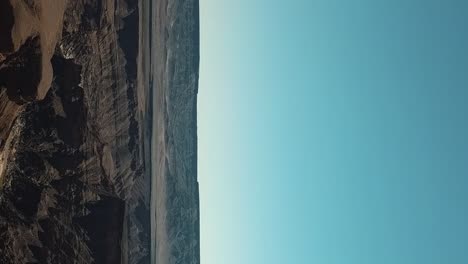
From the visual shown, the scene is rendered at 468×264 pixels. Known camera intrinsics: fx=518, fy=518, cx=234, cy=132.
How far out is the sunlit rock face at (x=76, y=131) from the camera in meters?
16.7

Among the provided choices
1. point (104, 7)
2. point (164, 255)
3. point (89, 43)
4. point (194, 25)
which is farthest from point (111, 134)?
point (194, 25)

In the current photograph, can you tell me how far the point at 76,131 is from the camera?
18.4 meters

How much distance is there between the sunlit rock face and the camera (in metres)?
16.7

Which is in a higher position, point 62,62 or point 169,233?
point 62,62

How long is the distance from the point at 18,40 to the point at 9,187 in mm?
4709

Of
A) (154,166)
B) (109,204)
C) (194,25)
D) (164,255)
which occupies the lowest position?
(164,255)

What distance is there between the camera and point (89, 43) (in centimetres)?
1864

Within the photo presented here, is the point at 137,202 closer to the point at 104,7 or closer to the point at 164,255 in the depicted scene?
the point at 104,7

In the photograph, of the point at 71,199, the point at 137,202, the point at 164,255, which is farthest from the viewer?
the point at 164,255

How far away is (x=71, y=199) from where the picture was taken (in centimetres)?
1800

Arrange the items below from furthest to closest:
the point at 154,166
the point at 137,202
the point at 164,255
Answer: the point at 164,255, the point at 154,166, the point at 137,202

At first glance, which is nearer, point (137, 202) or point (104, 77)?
point (104, 77)

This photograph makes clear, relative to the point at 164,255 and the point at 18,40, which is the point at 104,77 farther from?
the point at 164,255

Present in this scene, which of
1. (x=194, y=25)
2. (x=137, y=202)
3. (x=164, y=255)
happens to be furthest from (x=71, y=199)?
(x=194, y=25)
